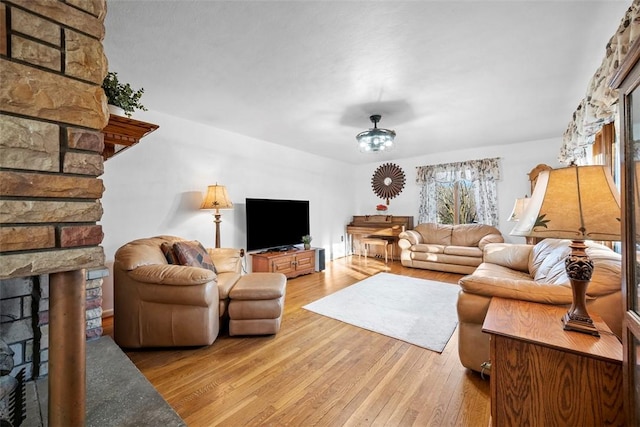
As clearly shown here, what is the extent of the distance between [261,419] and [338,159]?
5.37m

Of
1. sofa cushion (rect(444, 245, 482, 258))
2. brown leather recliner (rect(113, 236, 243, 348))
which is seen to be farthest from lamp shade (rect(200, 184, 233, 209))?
sofa cushion (rect(444, 245, 482, 258))

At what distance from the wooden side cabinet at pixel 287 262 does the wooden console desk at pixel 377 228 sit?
192cm

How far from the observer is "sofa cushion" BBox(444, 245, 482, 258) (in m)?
4.59

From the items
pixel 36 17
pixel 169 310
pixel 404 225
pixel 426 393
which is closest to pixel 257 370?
pixel 169 310

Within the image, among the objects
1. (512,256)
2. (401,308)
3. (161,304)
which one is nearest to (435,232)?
(512,256)

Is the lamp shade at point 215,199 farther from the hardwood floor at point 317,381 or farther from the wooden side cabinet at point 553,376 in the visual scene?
the wooden side cabinet at point 553,376

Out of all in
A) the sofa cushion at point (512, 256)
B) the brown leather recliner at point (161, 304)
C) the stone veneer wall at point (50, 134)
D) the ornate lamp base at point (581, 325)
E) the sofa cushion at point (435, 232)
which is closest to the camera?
the stone veneer wall at point (50, 134)

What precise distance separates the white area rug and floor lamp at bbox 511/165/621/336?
125 cm

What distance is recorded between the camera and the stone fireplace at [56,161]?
0.63 meters

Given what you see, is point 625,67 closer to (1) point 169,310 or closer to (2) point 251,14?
(2) point 251,14

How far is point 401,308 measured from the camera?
3.08 m

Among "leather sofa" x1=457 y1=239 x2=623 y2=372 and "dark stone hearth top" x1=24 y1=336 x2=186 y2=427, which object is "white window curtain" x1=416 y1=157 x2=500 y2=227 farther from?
"dark stone hearth top" x1=24 y1=336 x2=186 y2=427

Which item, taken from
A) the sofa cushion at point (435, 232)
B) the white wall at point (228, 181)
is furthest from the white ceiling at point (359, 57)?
the sofa cushion at point (435, 232)

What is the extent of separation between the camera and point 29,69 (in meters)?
0.65
